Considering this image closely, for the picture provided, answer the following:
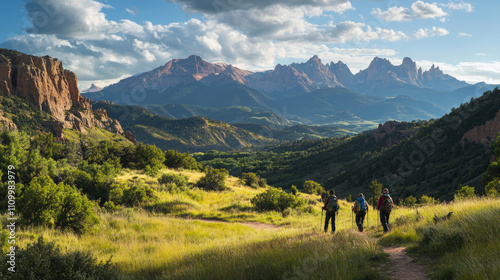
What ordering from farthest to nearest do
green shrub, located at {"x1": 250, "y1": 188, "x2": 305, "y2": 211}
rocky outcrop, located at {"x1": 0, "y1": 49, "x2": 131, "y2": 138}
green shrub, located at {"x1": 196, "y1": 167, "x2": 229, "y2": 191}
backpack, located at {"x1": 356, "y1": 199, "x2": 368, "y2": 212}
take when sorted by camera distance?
rocky outcrop, located at {"x1": 0, "y1": 49, "x2": 131, "y2": 138} → green shrub, located at {"x1": 196, "y1": 167, "x2": 229, "y2": 191} → green shrub, located at {"x1": 250, "y1": 188, "x2": 305, "y2": 211} → backpack, located at {"x1": 356, "y1": 199, "x2": 368, "y2": 212}

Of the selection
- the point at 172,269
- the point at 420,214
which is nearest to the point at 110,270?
the point at 172,269

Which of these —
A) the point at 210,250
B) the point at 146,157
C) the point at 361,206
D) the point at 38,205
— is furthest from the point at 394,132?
the point at 38,205

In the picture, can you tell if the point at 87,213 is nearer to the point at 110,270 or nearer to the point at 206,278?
the point at 110,270

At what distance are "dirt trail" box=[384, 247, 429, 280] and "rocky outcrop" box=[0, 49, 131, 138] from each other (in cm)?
15114

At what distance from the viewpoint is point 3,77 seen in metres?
136

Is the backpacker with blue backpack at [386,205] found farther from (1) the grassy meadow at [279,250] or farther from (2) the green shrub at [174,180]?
(2) the green shrub at [174,180]

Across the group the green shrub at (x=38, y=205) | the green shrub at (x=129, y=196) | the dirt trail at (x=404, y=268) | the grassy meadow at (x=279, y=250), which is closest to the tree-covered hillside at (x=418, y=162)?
the grassy meadow at (x=279, y=250)

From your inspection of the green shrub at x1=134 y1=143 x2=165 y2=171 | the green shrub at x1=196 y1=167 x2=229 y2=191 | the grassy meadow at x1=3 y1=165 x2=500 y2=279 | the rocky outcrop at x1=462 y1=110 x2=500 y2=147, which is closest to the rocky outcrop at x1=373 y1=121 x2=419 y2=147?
the rocky outcrop at x1=462 y1=110 x2=500 y2=147

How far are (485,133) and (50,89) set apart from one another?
662 feet

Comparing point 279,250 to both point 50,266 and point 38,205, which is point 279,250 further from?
point 38,205

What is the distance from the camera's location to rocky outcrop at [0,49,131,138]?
139750 mm

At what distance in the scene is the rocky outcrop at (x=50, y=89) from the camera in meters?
140

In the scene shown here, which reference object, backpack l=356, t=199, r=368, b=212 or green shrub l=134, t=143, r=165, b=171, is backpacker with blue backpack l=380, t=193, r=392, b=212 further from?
green shrub l=134, t=143, r=165, b=171

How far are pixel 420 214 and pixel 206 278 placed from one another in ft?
29.6
